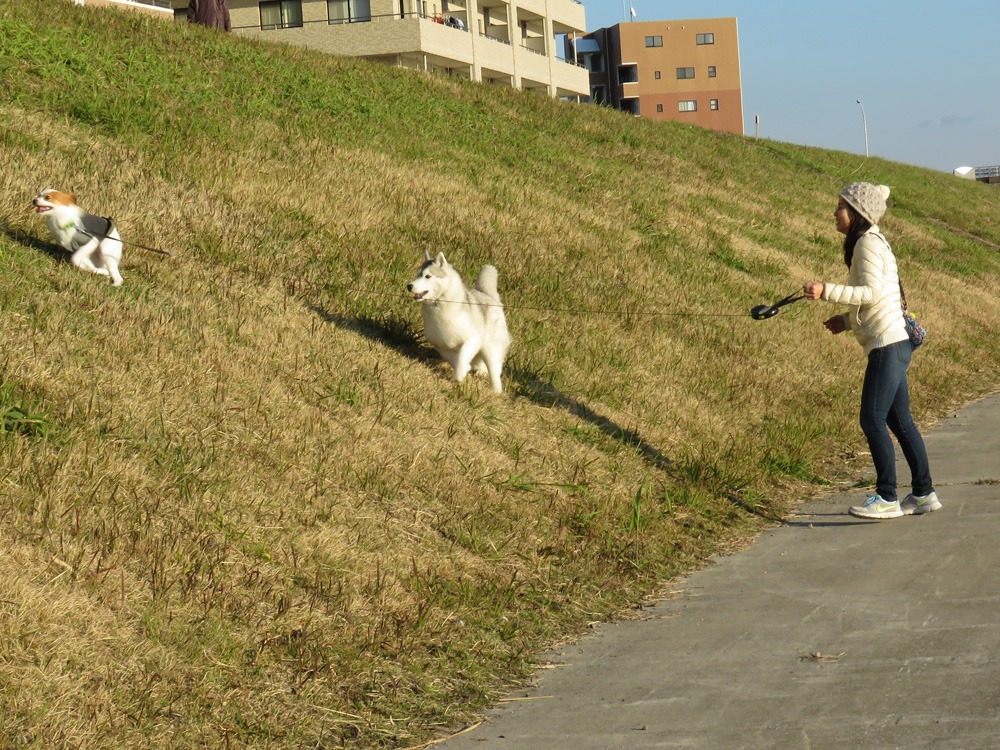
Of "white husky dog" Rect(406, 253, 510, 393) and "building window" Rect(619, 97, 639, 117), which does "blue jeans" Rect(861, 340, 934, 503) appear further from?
"building window" Rect(619, 97, 639, 117)

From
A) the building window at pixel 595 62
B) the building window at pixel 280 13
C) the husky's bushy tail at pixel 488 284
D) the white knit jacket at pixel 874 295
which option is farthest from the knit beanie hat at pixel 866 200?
the building window at pixel 595 62

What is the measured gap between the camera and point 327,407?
8305mm

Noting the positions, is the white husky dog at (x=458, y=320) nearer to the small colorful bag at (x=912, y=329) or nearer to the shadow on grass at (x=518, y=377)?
the shadow on grass at (x=518, y=377)

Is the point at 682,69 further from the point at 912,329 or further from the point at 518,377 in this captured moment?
the point at 912,329

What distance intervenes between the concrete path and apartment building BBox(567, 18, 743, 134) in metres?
90.9

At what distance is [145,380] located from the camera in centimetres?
761

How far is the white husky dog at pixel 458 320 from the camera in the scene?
942cm

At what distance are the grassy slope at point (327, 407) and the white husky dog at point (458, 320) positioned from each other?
0.91 feet

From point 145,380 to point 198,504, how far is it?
1.65 metres

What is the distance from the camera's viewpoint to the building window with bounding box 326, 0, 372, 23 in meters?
52.5

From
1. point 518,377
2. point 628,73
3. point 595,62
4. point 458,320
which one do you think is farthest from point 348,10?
point 595,62

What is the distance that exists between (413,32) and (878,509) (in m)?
44.5

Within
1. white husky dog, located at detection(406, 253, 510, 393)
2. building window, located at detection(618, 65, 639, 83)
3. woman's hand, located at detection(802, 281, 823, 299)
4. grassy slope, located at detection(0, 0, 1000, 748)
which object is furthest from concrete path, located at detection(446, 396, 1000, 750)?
building window, located at detection(618, 65, 639, 83)

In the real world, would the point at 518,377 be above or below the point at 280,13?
below
